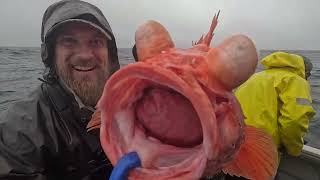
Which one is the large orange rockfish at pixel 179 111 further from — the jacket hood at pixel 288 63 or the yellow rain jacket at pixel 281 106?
the jacket hood at pixel 288 63

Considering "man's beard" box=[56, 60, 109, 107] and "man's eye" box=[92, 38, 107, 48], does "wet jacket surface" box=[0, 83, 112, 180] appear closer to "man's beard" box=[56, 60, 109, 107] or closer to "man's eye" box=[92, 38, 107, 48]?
"man's beard" box=[56, 60, 109, 107]

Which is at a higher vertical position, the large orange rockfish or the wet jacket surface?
the large orange rockfish

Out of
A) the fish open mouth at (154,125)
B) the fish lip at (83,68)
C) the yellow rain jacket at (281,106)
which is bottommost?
the yellow rain jacket at (281,106)

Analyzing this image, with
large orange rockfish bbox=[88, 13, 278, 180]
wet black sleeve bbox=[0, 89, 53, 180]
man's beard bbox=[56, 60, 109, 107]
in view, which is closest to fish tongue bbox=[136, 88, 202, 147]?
large orange rockfish bbox=[88, 13, 278, 180]

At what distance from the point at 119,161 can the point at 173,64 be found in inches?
18.1

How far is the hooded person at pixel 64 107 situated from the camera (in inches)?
127

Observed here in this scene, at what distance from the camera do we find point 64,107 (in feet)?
11.7

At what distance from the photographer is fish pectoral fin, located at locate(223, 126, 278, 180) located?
175 centimetres

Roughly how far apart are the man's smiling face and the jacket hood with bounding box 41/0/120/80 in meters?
0.09

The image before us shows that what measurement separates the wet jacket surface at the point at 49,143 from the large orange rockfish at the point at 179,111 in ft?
6.22

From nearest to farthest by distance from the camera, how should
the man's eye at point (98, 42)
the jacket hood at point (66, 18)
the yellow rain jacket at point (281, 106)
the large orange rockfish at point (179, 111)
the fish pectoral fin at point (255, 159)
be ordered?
the large orange rockfish at point (179, 111) < the fish pectoral fin at point (255, 159) < the jacket hood at point (66, 18) < the man's eye at point (98, 42) < the yellow rain jacket at point (281, 106)

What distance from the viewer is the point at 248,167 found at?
1.76 metres

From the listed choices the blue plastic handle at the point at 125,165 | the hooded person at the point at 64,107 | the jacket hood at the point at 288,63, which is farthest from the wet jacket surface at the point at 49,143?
the jacket hood at the point at 288,63

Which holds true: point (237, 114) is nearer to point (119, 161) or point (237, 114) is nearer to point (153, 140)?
point (153, 140)
